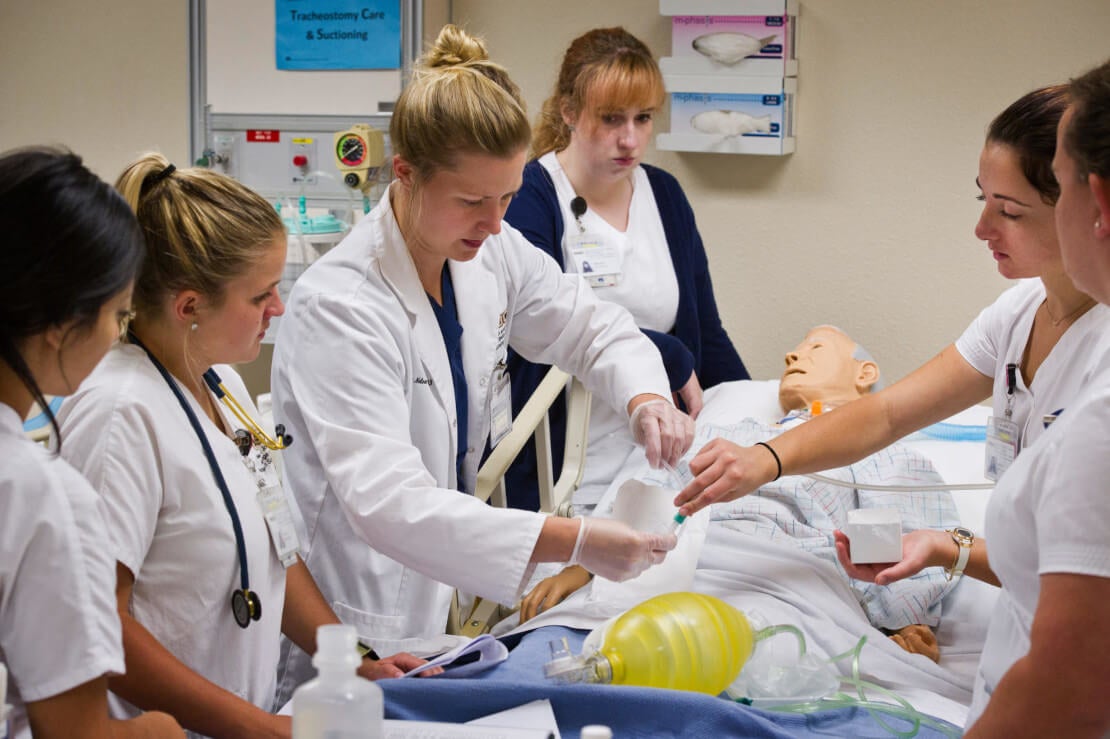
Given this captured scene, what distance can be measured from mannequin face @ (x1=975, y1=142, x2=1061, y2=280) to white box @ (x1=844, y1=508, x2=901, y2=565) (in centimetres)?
→ 44

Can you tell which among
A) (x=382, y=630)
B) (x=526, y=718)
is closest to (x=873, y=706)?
(x=526, y=718)

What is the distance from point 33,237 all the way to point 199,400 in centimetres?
49

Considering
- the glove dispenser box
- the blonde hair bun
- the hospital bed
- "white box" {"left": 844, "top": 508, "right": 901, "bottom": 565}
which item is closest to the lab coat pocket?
the hospital bed

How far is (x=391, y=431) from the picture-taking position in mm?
1699

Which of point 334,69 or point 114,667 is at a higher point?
point 334,69

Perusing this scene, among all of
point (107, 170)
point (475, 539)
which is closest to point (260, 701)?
point (475, 539)

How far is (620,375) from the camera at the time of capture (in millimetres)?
2199

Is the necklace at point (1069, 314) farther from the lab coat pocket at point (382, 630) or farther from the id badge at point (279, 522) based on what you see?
the id badge at point (279, 522)

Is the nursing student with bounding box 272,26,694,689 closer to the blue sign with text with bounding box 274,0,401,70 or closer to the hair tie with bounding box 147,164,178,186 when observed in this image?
the hair tie with bounding box 147,164,178,186

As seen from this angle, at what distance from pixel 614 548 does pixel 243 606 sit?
21.5 inches

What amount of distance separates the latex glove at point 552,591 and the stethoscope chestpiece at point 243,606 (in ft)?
2.48

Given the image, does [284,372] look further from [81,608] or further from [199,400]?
[81,608]

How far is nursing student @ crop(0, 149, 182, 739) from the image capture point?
1.03 m

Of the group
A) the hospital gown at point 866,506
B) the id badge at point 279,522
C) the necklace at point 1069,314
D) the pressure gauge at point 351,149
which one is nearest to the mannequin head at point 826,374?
the hospital gown at point 866,506
